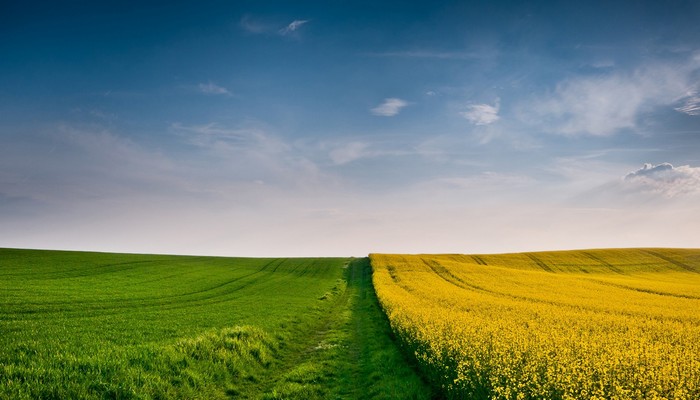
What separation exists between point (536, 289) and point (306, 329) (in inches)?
936

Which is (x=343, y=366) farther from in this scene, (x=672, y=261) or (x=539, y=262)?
(x=672, y=261)

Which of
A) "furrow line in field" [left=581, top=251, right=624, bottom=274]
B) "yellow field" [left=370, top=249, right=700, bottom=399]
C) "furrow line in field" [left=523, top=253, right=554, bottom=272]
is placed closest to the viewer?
"yellow field" [left=370, top=249, right=700, bottom=399]

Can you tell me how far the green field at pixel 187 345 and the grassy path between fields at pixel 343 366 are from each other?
4cm

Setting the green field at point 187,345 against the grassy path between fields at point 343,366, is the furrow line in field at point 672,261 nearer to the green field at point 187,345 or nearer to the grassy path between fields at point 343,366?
the green field at point 187,345

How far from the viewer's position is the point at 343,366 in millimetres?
14594

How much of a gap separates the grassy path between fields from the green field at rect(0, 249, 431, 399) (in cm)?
4

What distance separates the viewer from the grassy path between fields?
37.8 feet

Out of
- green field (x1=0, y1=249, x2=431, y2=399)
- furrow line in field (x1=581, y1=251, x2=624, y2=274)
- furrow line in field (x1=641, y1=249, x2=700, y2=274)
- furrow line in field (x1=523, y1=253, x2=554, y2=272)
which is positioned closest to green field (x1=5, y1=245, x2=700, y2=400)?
green field (x1=0, y1=249, x2=431, y2=399)

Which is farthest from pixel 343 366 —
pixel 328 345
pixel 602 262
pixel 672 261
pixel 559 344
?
pixel 672 261

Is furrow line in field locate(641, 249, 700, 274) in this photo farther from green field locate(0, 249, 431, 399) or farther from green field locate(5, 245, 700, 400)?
green field locate(0, 249, 431, 399)

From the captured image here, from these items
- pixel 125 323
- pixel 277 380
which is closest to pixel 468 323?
pixel 277 380

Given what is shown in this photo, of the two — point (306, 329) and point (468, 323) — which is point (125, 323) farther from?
point (468, 323)

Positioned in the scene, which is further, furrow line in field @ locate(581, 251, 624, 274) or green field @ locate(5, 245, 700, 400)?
furrow line in field @ locate(581, 251, 624, 274)

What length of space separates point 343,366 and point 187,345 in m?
5.58
